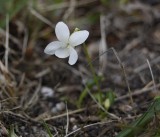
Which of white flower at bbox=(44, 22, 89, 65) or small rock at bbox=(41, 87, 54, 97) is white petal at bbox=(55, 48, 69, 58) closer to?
white flower at bbox=(44, 22, 89, 65)

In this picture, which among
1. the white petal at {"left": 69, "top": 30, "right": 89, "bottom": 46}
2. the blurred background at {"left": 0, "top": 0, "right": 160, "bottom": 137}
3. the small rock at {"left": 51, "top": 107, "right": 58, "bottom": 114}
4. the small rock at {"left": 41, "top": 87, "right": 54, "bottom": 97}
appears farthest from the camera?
the small rock at {"left": 41, "top": 87, "right": 54, "bottom": 97}

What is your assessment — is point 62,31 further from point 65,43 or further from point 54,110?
point 54,110

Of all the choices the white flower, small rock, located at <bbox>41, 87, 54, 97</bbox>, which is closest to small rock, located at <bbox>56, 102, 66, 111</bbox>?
small rock, located at <bbox>41, 87, 54, 97</bbox>

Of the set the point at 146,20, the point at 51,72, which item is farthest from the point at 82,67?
the point at 146,20

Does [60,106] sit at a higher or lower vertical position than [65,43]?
lower

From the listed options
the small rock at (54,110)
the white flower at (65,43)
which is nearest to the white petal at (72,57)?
the white flower at (65,43)

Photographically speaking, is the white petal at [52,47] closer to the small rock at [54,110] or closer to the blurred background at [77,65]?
the blurred background at [77,65]

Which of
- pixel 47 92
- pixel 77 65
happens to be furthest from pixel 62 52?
pixel 77 65

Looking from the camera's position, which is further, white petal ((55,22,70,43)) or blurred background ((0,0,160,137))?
blurred background ((0,0,160,137))
